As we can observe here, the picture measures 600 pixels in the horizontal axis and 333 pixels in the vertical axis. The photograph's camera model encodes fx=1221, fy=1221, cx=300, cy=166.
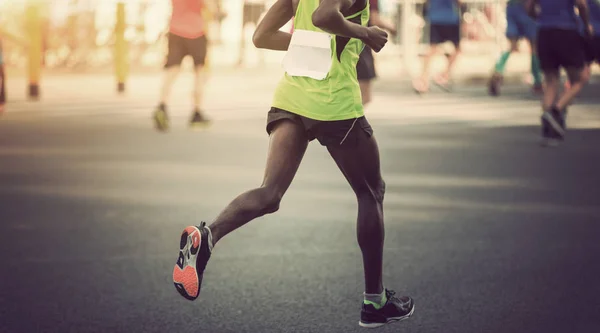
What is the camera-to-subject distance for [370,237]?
16.8 feet

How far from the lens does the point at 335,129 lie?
16.4ft

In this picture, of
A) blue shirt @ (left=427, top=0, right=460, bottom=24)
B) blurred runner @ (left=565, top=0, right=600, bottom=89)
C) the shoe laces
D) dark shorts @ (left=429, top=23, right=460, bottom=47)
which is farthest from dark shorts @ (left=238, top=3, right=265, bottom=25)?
the shoe laces

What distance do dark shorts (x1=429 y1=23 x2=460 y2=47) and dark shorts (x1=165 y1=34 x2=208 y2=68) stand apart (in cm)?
601

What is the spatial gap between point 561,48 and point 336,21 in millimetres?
7696

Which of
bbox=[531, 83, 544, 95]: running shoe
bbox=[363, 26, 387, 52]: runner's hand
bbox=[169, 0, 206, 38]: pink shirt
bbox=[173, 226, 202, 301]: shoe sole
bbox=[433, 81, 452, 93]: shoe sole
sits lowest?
bbox=[433, 81, 452, 93]: shoe sole

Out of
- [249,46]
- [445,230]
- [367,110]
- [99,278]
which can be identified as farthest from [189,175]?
[249,46]

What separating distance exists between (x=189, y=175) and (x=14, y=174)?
1.48 metres

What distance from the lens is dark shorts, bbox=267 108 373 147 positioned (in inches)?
197

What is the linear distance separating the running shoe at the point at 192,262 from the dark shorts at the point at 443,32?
14.5m

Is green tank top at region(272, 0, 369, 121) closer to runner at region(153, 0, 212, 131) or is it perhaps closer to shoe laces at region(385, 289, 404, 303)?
shoe laces at region(385, 289, 404, 303)

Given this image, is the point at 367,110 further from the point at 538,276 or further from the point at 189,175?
the point at 538,276

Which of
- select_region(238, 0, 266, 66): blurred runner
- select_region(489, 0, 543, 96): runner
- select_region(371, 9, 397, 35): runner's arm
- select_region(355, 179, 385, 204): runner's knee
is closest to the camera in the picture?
select_region(355, 179, 385, 204): runner's knee

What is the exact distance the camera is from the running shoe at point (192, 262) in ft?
15.8

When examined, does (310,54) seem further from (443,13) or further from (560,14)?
(443,13)
